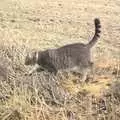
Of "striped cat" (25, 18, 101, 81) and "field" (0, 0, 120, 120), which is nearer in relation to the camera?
"field" (0, 0, 120, 120)

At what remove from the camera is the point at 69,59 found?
9.09 metres

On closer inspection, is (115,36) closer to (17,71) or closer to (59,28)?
(59,28)

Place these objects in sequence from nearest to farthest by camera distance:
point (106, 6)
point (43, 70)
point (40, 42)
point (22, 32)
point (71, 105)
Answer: point (71, 105) → point (43, 70) → point (40, 42) → point (22, 32) → point (106, 6)

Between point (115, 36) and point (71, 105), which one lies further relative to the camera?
point (115, 36)

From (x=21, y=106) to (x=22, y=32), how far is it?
7502 millimetres

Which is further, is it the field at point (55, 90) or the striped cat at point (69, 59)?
the striped cat at point (69, 59)

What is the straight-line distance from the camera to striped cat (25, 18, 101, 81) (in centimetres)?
897

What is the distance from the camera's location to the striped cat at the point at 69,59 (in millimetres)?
8969

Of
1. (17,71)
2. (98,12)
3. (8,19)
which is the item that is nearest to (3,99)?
(17,71)

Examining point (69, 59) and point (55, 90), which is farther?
point (69, 59)

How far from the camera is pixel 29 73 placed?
8.21m

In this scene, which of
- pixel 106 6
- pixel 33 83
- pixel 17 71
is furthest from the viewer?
pixel 106 6

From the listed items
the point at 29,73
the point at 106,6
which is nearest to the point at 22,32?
the point at 106,6

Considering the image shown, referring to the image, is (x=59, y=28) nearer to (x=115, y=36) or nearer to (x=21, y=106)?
(x=115, y=36)
